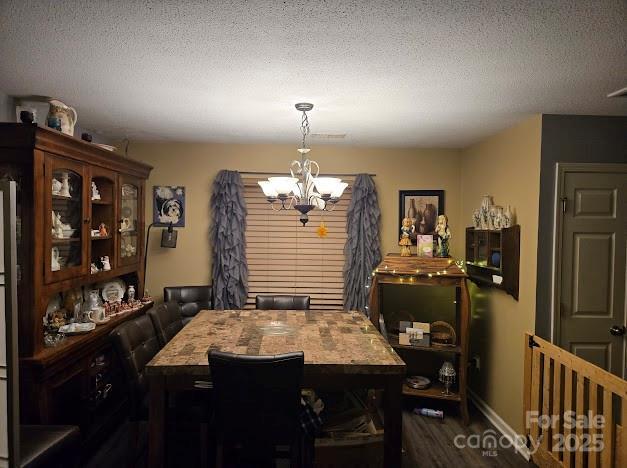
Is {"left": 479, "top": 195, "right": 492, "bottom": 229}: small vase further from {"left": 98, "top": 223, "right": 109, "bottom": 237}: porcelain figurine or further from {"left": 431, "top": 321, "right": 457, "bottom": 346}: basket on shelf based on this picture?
{"left": 98, "top": 223, "right": 109, "bottom": 237}: porcelain figurine

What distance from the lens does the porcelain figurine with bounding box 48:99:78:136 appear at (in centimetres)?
247

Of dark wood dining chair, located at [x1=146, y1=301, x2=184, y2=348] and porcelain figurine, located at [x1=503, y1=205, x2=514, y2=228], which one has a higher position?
porcelain figurine, located at [x1=503, y1=205, x2=514, y2=228]

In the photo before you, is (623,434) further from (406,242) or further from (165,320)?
(165,320)

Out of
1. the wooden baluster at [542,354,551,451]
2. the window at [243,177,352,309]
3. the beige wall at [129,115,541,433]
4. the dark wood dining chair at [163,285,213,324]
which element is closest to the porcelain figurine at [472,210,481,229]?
the beige wall at [129,115,541,433]

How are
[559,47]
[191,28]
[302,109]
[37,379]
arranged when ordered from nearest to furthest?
[191,28] < [559,47] < [37,379] < [302,109]

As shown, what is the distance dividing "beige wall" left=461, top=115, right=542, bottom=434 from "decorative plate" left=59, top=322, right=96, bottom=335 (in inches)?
120

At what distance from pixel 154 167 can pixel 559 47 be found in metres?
3.49

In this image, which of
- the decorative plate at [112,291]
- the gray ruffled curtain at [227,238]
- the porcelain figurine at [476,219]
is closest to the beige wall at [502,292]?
the porcelain figurine at [476,219]

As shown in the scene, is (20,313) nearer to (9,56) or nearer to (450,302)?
(9,56)

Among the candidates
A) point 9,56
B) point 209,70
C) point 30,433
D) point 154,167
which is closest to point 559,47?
point 209,70

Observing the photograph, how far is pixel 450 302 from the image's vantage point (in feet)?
13.4

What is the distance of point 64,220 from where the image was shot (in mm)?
2664

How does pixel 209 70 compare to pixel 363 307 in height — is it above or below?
above

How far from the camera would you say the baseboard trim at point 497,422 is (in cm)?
286
